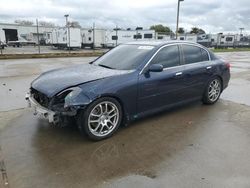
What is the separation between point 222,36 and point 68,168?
5253 cm

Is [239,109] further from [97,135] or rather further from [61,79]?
[61,79]

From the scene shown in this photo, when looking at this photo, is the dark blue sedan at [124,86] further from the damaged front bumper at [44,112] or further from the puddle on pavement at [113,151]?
the puddle on pavement at [113,151]

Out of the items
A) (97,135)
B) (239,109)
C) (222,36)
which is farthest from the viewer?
(222,36)

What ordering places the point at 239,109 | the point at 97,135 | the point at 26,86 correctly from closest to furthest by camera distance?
1. the point at 97,135
2. the point at 239,109
3. the point at 26,86

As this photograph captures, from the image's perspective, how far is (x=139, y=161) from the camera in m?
3.31

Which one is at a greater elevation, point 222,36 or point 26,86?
point 222,36

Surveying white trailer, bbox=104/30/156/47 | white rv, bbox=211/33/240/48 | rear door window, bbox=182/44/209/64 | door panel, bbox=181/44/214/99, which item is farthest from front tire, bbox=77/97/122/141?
white rv, bbox=211/33/240/48

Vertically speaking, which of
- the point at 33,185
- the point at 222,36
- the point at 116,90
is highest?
the point at 222,36

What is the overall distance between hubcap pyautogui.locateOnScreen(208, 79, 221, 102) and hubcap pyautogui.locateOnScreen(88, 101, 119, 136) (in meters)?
2.80

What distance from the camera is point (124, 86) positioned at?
13.3 ft

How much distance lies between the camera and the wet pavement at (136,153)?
2.91 meters

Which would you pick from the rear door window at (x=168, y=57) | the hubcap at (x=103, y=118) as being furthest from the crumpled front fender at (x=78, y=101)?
the rear door window at (x=168, y=57)

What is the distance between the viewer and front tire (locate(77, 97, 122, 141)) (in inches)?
146

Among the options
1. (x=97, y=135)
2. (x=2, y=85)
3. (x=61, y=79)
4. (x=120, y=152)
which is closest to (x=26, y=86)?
(x=2, y=85)
